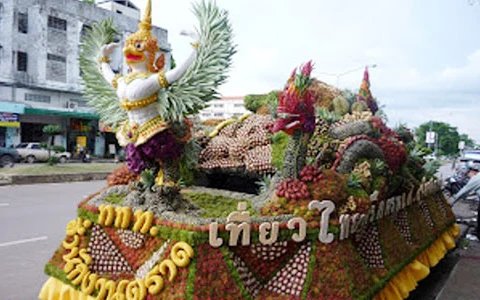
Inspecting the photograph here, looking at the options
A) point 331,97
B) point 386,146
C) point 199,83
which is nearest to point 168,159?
point 199,83

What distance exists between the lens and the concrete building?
21797 mm

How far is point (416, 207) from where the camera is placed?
19.7ft

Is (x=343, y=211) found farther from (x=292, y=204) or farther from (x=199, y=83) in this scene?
(x=199, y=83)

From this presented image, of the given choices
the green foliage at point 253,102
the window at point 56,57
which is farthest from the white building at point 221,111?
the window at point 56,57

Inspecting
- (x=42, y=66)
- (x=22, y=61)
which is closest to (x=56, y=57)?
(x=42, y=66)

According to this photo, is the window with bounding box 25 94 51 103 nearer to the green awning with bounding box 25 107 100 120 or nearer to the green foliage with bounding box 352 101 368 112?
the green awning with bounding box 25 107 100 120

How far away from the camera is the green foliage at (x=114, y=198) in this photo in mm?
3998

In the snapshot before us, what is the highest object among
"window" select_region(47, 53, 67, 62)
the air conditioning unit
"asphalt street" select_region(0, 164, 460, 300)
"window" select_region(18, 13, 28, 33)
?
"window" select_region(18, 13, 28, 33)

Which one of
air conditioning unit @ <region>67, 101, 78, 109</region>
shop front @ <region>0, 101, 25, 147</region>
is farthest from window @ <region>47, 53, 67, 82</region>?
shop front @ <region>0, 101, 25, 147</region>

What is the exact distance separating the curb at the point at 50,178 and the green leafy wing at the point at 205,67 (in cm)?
1186

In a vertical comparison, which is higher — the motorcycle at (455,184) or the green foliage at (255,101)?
the green foliage at (255,101)

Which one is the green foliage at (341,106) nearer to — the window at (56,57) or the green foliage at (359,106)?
the green foliage at (359,106)

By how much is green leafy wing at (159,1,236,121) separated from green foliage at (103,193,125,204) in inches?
36.8

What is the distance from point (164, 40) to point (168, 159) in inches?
921
